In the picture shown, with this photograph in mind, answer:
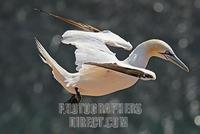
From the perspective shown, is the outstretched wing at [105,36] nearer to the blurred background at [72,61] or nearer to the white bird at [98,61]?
the white bird at [98,61]

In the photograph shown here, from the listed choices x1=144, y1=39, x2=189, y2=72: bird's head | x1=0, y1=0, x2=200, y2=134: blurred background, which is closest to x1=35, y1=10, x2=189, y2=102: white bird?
x1=144, y1=39, x2=189, y2=72: bird's head

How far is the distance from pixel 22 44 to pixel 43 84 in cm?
20

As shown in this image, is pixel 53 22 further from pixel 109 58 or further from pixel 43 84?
pixel 109 58

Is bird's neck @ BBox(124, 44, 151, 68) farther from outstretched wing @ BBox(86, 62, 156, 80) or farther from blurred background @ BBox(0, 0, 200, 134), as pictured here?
blurred background @ BBox(0, 0, 200, 134)

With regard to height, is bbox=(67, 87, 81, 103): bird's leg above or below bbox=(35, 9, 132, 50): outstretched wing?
below

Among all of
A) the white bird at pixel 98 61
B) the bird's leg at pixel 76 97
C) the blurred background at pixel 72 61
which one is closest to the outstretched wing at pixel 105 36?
the white bird at pixel 98 61

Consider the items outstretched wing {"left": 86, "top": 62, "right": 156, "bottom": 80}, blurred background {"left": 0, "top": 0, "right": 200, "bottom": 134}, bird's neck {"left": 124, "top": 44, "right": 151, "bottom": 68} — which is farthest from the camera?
blurred background {"left": 0, "top": 0, "right": 200, "bottom": 134}

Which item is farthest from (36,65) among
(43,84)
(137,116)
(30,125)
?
(137,116)

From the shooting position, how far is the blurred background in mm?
2625

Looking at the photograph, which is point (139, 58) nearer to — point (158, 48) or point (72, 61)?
point (158, 48)

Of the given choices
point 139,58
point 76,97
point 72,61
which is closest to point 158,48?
point 139,58

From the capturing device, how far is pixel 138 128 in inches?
103

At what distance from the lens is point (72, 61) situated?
8.53ft

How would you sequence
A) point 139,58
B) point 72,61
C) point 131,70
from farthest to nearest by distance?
point 72,61, point 139,58, point 131,70
